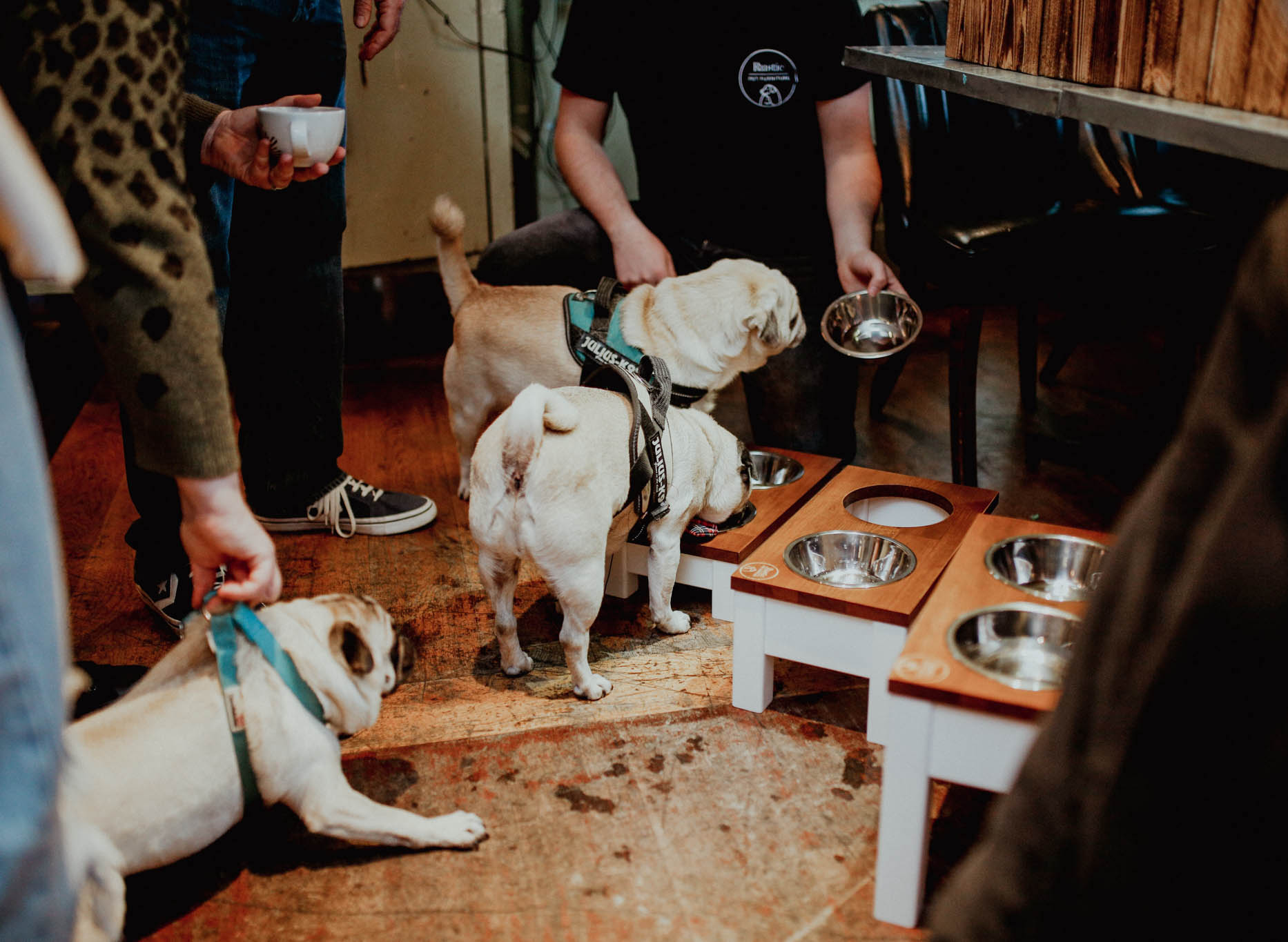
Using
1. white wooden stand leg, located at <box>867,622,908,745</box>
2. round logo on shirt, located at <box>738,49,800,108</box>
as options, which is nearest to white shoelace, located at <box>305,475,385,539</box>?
white wooden stand leg, located at <box>867,622,908,745</box>

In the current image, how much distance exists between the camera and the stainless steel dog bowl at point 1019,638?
131cm

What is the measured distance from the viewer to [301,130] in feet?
4.46

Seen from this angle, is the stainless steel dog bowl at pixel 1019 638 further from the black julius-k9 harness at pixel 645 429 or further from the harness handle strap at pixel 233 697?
the harness handle strap at pixel 233 697

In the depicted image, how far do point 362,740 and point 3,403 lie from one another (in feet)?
3.79

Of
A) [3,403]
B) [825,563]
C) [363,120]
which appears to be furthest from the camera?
[363,120]

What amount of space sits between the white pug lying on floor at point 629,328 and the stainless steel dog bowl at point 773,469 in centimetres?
19

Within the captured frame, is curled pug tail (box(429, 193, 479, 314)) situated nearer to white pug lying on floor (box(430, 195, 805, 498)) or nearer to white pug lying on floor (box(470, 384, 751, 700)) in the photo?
white pug lying on floor (box(430, 195, 805, 498))

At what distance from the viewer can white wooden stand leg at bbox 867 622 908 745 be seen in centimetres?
152

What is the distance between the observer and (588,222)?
2535mm

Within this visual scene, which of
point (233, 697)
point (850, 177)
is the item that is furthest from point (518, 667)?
point (850, 177)

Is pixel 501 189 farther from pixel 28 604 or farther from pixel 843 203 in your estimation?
pixel 28 604

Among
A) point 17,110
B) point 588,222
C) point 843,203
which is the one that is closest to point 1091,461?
point 843,203

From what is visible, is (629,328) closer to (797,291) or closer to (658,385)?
(658,385)

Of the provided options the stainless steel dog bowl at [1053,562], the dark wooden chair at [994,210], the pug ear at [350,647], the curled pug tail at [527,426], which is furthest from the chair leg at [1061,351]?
the pug ear at [350,647]
